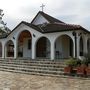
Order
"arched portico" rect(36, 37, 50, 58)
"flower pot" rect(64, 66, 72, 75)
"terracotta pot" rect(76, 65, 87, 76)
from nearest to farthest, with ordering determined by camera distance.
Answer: "terracotta pot" rect(76, 65, 87, 76)
"flower pot" rect(64, 66, 72, 75)
"arched portico" rect(36, 37, 50, 58)

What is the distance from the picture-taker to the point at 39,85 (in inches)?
523

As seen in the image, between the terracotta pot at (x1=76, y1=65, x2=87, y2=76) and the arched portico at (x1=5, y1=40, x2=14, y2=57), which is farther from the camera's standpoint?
the arched portico at (x1=5, y1=40, x2=14, y2=57)

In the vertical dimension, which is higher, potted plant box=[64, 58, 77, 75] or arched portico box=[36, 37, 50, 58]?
arched portico box=[36, 37, 50, 58]

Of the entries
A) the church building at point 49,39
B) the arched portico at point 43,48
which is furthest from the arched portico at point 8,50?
the arched portico at point 43,48

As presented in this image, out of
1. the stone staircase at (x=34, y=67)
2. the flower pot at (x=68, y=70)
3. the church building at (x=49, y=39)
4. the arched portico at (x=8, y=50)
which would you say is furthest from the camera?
the arched portico at (x=8, y=50)

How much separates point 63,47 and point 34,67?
16.3ft

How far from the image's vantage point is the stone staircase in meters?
17.7

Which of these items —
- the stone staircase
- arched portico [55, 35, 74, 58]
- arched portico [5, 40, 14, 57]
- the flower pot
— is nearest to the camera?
the flower pot

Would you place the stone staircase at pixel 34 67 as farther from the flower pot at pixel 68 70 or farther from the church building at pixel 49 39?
the church building at pixel 49 39

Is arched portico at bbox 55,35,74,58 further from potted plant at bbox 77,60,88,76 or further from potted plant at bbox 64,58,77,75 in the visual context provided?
potted plant at bbox 77,60,88,76

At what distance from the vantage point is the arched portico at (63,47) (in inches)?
906

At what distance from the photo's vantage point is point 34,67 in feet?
63.4

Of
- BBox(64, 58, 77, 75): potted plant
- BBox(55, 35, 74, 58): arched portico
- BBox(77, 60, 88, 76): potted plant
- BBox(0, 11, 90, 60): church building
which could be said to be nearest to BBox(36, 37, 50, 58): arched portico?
BBox(0, 11, 90, 60): church building

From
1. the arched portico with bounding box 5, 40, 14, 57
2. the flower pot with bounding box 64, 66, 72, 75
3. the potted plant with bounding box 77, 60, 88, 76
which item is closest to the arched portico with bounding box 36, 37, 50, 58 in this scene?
the arched portico with bounding box 5, 40, 14, 57
